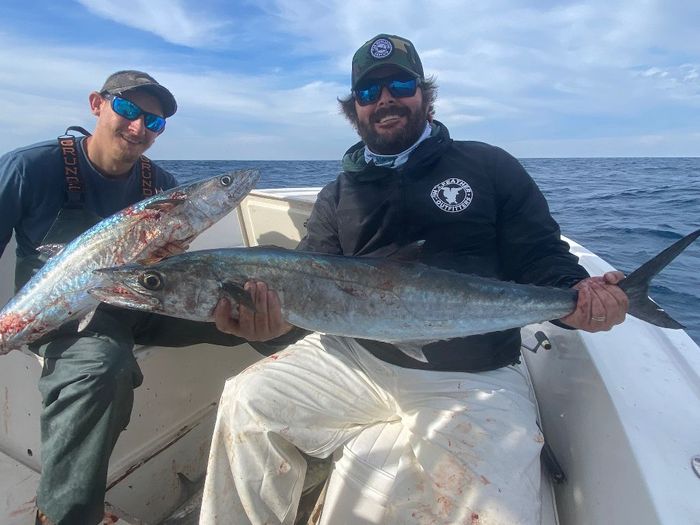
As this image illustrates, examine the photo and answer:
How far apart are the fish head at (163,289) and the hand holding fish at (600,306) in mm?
1828

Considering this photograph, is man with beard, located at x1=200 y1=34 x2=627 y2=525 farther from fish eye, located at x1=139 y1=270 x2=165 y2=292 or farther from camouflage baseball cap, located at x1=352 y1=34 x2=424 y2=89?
fish eye, located at x1=139 y1=270 x2=165 y2=292

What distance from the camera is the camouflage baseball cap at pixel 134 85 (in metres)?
3.58

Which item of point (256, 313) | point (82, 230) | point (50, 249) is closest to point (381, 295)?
point (256, 313)

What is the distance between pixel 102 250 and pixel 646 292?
310 cm

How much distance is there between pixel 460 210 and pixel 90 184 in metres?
2.67

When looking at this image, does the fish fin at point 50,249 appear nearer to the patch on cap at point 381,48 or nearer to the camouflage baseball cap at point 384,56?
the camouflage baseball cap at point 384,56

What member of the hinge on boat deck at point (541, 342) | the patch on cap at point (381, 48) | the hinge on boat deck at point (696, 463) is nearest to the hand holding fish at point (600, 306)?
the hinge on boat deck at point (541, 342)

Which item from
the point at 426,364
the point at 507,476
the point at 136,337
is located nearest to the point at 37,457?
the point at 136,337

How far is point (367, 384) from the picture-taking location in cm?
276

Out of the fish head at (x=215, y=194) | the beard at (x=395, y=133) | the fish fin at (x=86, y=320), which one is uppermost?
the beard at (x=395, y=133)

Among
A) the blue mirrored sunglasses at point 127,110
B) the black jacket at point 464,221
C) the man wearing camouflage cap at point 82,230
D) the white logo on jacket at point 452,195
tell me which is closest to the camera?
the man wearing camouflage cap at point 82,230

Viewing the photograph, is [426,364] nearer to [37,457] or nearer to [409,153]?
[409,153]

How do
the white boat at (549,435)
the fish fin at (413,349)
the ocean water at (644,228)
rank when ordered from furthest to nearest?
the ocean water at (644,228)
the fish fin at (413,349)
the white boat at (549,435)

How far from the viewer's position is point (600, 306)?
239 centimetres
